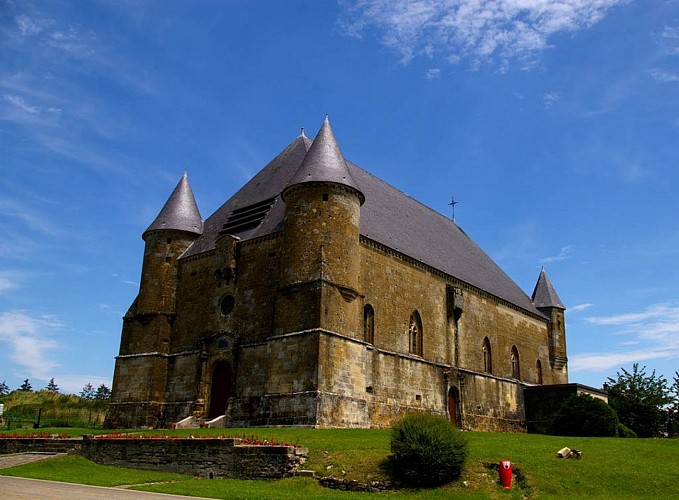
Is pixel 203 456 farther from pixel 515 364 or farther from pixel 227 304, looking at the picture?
pixel 515 364

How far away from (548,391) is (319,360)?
67.6 ft

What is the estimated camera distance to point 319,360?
85.1 ft

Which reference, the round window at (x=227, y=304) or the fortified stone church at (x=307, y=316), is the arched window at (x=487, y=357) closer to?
the fortified stone church at (x=307, y=316)

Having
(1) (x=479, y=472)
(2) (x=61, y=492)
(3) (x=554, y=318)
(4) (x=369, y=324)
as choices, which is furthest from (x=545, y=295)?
(2) (x=61, y=492)

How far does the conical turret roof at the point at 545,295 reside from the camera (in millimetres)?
48062

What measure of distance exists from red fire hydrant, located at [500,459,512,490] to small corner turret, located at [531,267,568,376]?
32.5m

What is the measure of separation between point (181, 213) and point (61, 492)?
75.9ft

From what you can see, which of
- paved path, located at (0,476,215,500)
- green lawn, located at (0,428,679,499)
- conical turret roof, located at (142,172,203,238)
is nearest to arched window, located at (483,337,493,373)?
conical turret roof, located at (142,172,203,238)

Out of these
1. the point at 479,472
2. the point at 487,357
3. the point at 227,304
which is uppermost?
the point at 227,304

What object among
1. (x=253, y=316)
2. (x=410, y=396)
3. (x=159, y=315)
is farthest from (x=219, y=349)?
(x=410, y=396)

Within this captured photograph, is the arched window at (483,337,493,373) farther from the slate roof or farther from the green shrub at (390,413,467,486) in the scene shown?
the green shrub at (390,413,467,486)

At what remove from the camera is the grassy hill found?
39.2 meters

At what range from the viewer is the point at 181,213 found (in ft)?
116

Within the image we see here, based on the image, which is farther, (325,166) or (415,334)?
(415,334)
